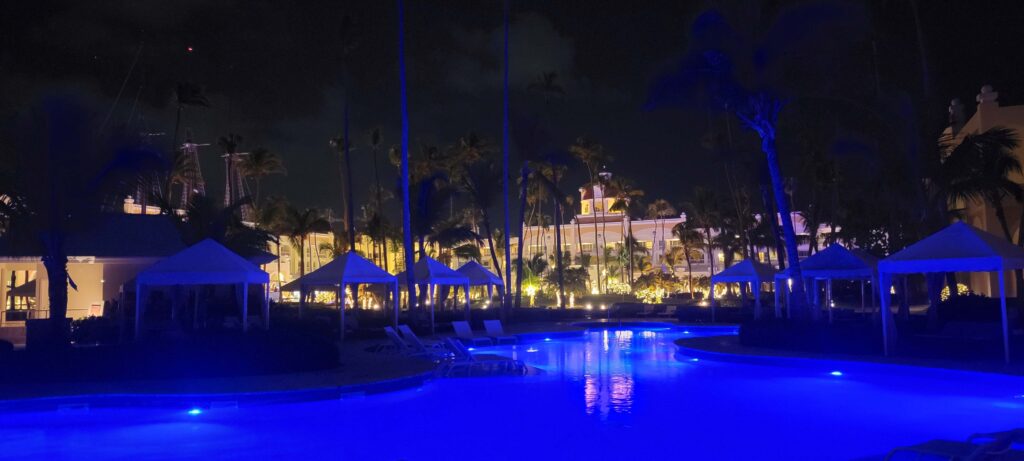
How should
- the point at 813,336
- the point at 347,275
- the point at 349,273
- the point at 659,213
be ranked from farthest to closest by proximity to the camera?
the point at 659,213 → the point at 349,273 → the point at 347,275 → the point at 813,336

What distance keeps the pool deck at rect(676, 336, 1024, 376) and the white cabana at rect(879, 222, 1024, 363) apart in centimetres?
89

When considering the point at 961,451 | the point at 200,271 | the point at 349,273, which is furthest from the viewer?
the point at 349,273

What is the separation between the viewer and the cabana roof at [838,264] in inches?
800

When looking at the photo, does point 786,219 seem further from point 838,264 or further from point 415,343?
point 415,343

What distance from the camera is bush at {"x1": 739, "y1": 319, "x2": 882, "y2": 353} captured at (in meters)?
16.5

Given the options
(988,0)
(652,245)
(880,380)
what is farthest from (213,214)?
(652,245)

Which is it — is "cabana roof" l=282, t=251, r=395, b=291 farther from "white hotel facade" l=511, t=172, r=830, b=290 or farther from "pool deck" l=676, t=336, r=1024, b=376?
"white hotel facade" l=511, t=172, r=830, b=290

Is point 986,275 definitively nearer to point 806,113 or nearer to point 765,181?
point 806,113

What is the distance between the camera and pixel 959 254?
14.2 metres

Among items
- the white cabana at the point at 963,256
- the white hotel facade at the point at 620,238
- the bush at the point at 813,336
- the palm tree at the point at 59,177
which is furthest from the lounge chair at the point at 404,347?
the white hotel facade at the point at 620,238

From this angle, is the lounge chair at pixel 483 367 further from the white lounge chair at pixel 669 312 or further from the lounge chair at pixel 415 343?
the white lounge chair at pixel 669 312

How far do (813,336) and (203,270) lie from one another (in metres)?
A: 12.6

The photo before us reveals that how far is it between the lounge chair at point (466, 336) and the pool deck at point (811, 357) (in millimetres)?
5442

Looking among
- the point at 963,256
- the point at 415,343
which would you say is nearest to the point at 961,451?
the point at 963,256
